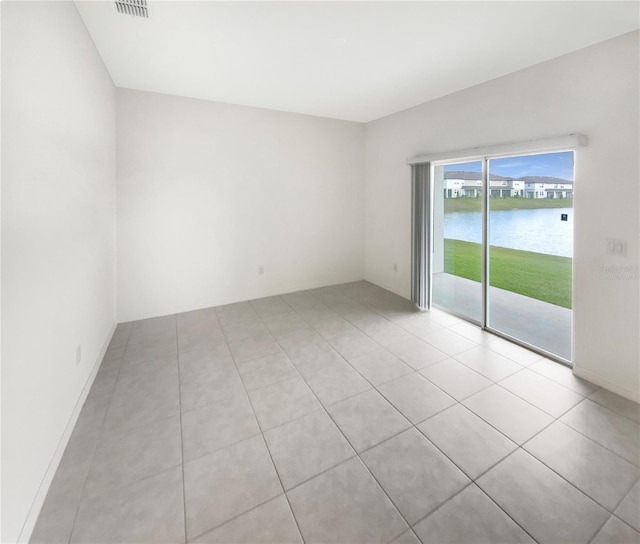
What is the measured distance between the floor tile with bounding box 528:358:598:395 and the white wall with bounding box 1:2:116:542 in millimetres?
3511

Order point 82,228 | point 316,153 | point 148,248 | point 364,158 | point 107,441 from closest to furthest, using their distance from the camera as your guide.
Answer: point 107,441, point 82,228, point 148,248, point 316,153, point 364,158

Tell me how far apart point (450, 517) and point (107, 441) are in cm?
204

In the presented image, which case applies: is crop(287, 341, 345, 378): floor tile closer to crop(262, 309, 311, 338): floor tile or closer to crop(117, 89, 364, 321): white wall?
crop(262, 309, 311, 338): floor tile

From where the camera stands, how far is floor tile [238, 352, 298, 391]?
103 inches

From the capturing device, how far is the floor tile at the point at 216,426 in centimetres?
191

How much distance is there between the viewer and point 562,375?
2635 mm

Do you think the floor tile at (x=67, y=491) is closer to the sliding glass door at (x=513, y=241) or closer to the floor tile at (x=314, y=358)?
the floor tile at (x=314, y=358)

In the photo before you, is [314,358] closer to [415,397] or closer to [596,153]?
[415,397]

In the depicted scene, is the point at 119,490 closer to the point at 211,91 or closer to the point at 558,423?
the point at 558,423

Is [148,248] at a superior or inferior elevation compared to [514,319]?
superior

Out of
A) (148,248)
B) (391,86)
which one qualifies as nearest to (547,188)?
(391,86)

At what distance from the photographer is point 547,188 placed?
2.91 metres

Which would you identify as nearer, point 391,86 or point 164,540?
point 164,540

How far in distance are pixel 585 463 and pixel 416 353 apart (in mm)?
1433
